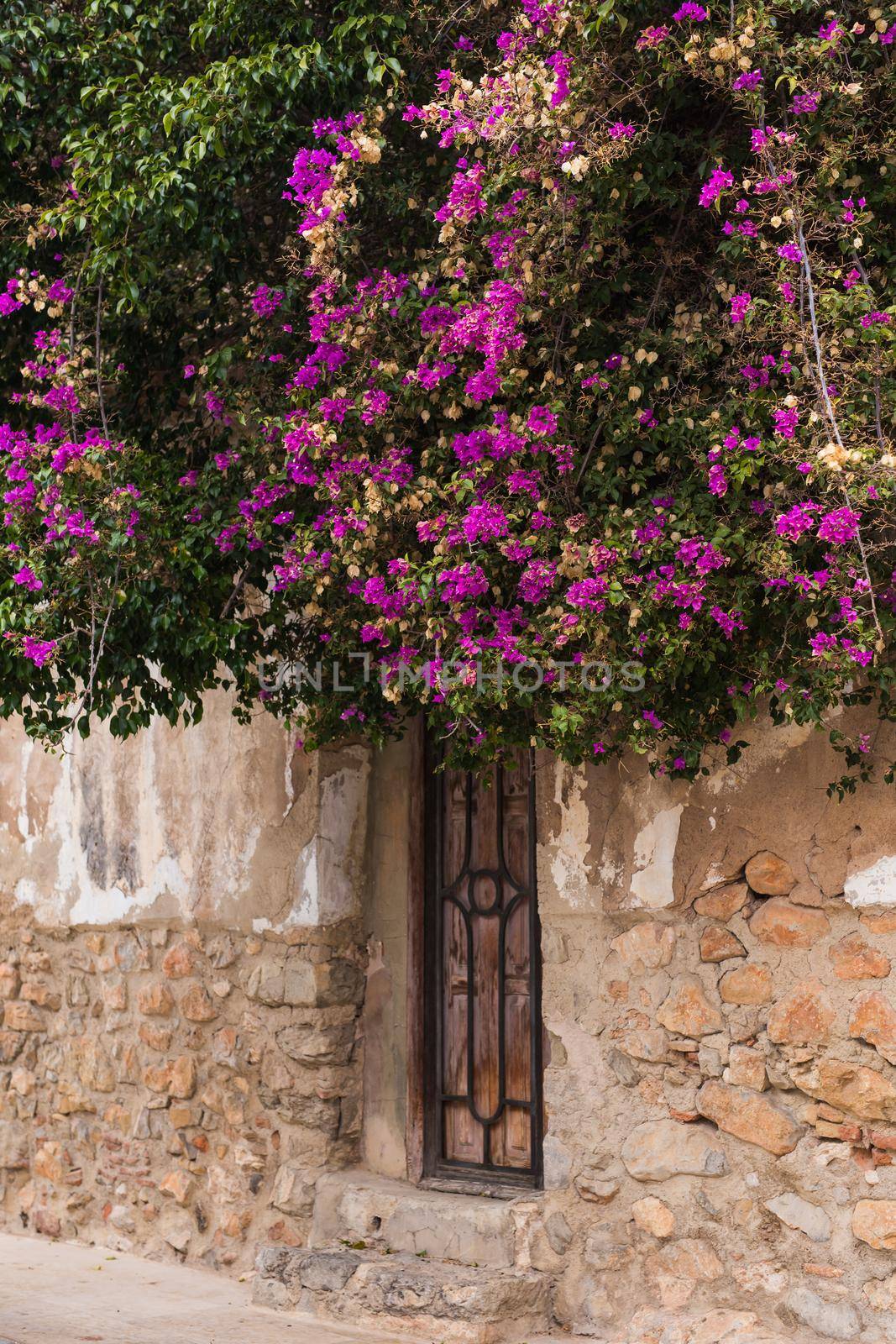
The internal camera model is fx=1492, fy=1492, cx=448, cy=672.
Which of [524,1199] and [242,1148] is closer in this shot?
[524,1199]

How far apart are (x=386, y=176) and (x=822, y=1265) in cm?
379

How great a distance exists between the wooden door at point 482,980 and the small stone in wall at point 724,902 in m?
1.05

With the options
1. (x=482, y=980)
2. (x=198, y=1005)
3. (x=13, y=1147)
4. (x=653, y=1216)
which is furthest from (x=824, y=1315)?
(x=13, y=1147)

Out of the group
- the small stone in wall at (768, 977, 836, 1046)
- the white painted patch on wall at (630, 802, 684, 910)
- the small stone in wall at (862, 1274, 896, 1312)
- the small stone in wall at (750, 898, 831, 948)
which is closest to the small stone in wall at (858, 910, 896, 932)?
the small stone in wall at (750, 898, 831, 948)

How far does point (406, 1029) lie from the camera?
6066 mm

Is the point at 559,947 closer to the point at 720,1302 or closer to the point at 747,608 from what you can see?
the point at 720,1302

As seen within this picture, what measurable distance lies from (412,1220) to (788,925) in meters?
1.99

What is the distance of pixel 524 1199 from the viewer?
5.25m

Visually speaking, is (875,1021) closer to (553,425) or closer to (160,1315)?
(553,425)

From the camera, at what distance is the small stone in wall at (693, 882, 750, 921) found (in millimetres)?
4691

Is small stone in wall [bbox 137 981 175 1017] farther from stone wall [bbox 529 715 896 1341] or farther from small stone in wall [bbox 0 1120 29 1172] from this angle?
stone wall [bbox 529 715 896 1341]

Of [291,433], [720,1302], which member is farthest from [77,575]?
[720,1302]

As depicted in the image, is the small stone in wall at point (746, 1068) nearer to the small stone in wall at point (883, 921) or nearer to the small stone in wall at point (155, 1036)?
the small stone in wall at point (883, 921)

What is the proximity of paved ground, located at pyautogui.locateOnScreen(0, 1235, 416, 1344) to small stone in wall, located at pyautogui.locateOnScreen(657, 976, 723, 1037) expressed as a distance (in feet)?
4.94
